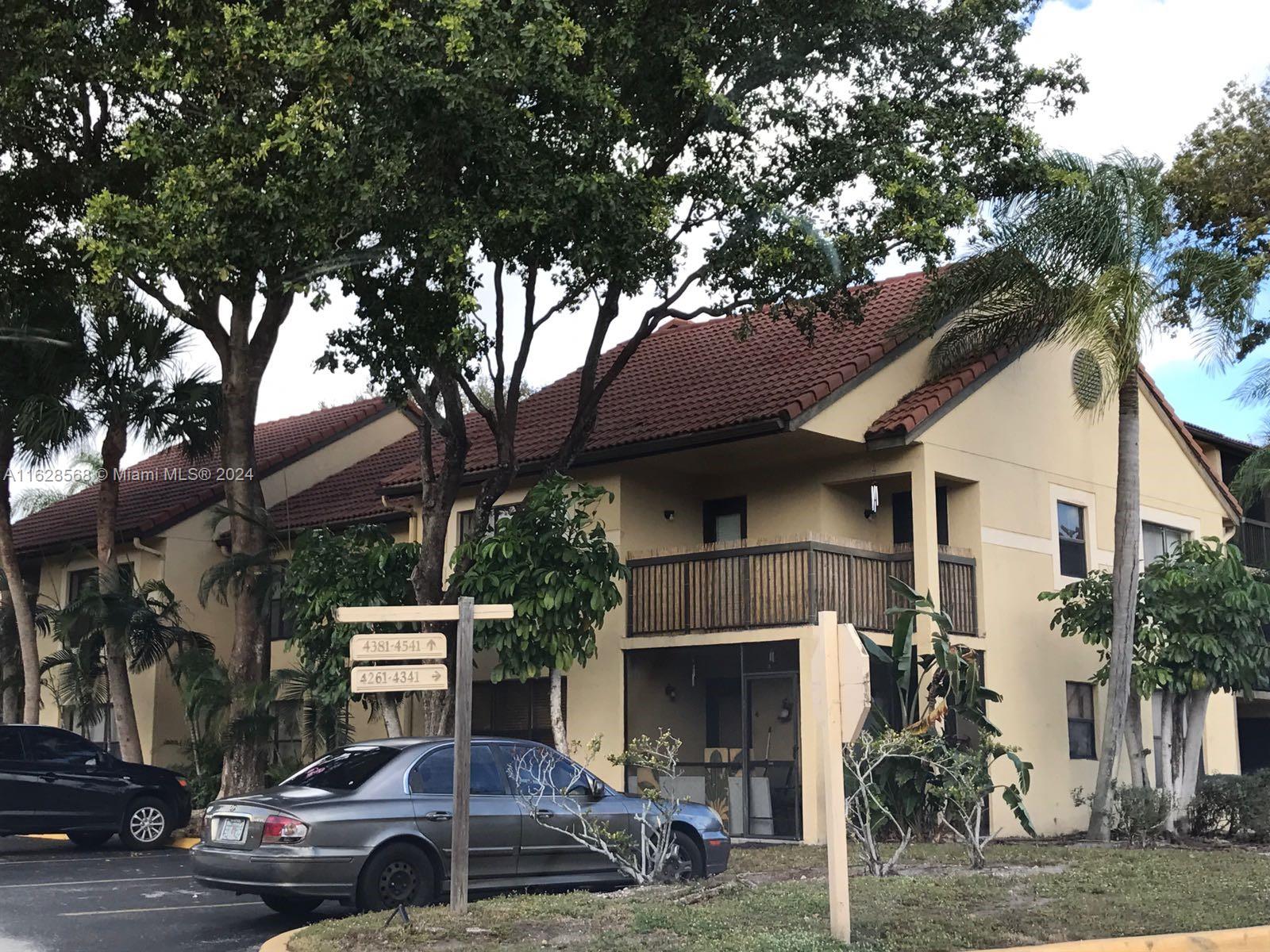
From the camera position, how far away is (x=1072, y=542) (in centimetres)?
2275

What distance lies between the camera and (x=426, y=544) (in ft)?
64.1

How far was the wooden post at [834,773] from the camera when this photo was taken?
9.12 meters

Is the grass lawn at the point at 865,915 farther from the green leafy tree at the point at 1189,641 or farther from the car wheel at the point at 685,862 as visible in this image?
the green leafy tree at the point at 1189,641

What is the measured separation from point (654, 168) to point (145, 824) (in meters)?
10.7

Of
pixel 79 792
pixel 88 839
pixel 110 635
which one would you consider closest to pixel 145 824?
pixel 79 792

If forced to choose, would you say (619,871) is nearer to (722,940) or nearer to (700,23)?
(722,940)

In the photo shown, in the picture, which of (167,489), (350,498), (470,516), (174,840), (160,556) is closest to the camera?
(174,840)

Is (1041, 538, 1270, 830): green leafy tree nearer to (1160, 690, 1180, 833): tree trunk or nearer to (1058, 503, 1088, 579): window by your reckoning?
(1160, 690, 1180, 833): tree trunk

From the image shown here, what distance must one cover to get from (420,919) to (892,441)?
37.6 ft

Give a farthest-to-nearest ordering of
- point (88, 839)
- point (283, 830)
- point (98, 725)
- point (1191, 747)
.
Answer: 1. point (98, 725)
2. point (1191, 747)
3. point (88, 839)
4. point (283, 830)

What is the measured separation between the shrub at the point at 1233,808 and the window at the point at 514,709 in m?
9.49

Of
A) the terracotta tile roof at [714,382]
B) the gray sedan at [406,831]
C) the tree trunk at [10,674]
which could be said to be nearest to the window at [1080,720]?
the terracotta tile roof at [714,382]

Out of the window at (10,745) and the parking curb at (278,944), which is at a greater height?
the window at (10,745)

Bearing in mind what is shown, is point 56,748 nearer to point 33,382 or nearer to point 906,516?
point 33,382
